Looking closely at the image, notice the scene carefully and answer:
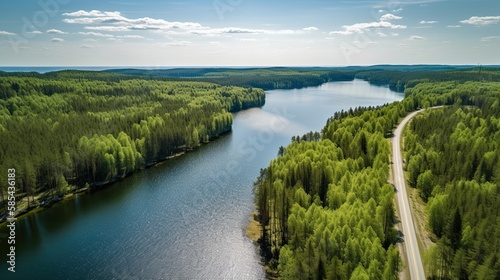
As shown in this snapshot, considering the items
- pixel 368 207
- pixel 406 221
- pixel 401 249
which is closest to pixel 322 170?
pixel 368 207

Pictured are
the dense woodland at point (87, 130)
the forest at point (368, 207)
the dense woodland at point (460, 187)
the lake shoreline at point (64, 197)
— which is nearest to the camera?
the forest at point (368, 207)

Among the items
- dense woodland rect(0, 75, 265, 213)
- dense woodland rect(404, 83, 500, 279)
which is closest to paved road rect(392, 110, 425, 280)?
dense woodland rect(404, 83, 500, 279)

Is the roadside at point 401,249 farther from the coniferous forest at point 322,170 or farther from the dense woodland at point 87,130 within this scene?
the dense woodland at point 87,130

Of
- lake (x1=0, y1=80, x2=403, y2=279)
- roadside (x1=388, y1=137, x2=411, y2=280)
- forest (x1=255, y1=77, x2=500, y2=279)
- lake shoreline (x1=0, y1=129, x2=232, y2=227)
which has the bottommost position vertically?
lake (x1=0, y1=80, x2=403, y2=279)

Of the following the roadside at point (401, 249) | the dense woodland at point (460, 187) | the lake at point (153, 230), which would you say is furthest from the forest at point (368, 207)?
the lake at point (153, 230)

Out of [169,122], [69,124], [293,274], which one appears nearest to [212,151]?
[169,122]

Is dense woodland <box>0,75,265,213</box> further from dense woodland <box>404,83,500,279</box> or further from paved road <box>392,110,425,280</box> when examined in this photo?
dense woodland <box>404,83,500,279</box>

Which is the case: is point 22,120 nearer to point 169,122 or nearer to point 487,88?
point 169,122
